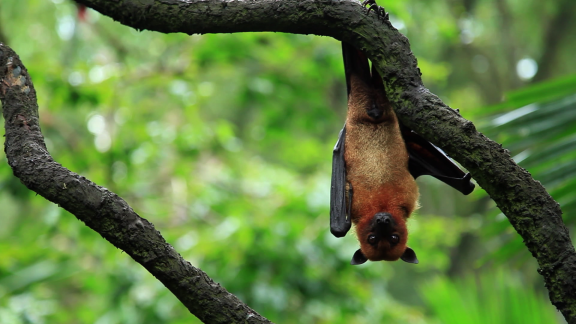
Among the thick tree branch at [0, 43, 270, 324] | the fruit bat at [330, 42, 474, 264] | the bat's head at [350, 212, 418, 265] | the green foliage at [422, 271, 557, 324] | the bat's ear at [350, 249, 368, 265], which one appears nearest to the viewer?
the thick tree branch at [0, 43, 270, 324]

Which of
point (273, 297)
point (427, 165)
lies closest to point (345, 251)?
point (273, 297)

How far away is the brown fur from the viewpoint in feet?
13.0

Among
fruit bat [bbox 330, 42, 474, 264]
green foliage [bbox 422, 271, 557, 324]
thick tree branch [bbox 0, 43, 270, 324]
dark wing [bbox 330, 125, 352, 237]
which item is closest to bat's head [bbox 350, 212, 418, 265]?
fruit bat [bbox 330, 42, 474, 264]

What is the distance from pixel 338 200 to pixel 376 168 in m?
0.37

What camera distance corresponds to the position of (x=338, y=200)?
13.6ft

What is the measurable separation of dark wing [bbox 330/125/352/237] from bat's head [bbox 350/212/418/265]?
0.22 metres

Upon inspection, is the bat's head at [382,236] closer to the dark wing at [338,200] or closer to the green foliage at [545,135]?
the dark wing at [338,200]

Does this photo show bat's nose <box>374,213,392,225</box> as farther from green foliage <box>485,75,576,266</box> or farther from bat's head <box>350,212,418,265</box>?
green foliage <box>485,75,576,266</box>

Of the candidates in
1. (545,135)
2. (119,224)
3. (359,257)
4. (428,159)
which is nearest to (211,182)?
(359,257)

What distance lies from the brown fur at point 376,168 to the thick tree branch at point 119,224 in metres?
1.79

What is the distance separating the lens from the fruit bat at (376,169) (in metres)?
3.96

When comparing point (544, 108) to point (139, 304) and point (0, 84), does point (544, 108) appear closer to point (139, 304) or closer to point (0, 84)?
point (0, 84)

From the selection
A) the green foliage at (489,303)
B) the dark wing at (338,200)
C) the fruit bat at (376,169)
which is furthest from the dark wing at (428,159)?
the green foliage at (489,303)

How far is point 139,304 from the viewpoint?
7.74 m
